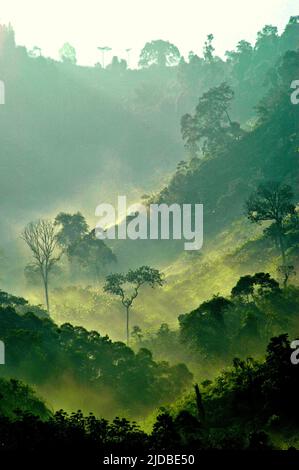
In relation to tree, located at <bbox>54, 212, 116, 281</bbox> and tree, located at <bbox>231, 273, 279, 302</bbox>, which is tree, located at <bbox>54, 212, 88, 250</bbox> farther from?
tree, located at <bbox>231, 273, 279, 302</bbox>

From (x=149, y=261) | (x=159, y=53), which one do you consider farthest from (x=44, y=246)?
(x=159, y=53)

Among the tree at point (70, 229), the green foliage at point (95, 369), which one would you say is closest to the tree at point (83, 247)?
the tree at point (70, 229)

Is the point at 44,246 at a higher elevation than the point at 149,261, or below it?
below

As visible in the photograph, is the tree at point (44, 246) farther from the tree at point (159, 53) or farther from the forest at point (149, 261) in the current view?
the tree at point (159, 53)

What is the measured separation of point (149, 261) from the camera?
278 feet

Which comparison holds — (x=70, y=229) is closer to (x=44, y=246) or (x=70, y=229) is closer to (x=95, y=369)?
(x=44, y=246)

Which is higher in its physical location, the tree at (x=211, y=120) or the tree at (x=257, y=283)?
the tree at (x=211, y=120)

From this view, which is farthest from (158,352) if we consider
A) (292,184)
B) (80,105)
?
(80,105)

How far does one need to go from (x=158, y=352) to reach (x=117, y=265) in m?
40.3

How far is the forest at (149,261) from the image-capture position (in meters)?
24.7

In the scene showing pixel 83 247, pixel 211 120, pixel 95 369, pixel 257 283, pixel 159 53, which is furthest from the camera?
pixel 159 53

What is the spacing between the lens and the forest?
2466 centimetres

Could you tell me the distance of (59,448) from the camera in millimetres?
18656

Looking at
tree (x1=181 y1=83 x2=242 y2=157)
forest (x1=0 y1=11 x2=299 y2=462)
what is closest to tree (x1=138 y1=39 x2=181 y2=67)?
forest (x1=0 y1=11 x2=299 y2=462)
